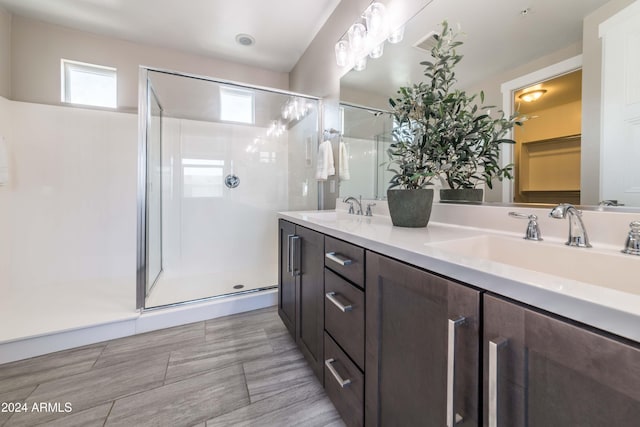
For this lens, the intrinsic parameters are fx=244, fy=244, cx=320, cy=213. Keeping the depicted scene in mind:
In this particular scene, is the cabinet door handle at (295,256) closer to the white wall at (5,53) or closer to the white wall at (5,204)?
the white wall at (5,204)

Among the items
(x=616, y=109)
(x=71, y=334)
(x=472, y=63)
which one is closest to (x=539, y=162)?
(x=616, y=109)

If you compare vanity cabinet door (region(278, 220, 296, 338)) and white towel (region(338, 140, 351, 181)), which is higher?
white towel (region(338, 140, 351, 181))

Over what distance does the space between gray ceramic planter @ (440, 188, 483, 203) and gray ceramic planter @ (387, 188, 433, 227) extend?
195 millimetres

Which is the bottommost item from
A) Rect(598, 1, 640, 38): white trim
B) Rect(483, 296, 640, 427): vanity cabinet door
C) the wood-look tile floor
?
the wood-look tile floor

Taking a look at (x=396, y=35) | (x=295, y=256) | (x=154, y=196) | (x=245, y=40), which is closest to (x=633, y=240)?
(x=295, y=256)

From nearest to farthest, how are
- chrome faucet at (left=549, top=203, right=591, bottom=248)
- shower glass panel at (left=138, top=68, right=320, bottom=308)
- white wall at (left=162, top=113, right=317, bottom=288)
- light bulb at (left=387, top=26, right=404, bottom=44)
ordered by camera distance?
chrome faucet at (left=549, top=203, right=591, bottom=248) → light bulb at (left=387, top=26, right=404, bottom=44) → shower glass panel at (left=138, top=68, right=320, bottom=308) → white wall at (left=162, top=113, right=317, bottom=288)

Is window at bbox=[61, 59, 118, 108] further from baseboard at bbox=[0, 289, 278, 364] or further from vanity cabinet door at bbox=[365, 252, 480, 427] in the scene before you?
vanity cabinet door at bbox=[365, 252, 480, 427]

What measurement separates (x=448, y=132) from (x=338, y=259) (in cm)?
73

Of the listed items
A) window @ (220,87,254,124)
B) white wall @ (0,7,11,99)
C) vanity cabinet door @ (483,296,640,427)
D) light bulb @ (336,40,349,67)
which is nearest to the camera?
vanity cabinet door @ (483,296,640,427)

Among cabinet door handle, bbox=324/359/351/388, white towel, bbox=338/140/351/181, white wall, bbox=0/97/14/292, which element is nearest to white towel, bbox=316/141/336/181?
white towel, bbox=338/140/351/181

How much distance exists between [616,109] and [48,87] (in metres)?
3.75

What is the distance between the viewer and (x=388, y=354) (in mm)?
709

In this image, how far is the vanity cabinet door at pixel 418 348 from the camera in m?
0.49

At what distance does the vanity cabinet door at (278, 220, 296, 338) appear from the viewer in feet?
4.65
